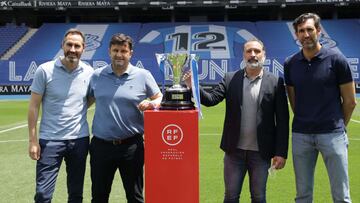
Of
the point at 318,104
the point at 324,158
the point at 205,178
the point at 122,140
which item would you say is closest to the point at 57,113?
the point at 122,140

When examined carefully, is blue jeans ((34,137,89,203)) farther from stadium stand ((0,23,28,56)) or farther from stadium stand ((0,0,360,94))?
stadium stand ((0,23,28,56))

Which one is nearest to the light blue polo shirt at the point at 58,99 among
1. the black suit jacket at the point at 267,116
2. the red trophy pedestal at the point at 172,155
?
the red trophy pedestal at the point at 172,155

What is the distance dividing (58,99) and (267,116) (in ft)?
6.04

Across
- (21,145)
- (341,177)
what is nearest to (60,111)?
(341,177)

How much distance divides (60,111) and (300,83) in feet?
6.94

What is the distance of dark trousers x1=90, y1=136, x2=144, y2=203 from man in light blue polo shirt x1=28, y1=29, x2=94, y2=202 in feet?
0.59

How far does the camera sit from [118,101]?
171 inches

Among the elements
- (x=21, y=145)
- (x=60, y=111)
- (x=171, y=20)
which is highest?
(x=171, y=20)

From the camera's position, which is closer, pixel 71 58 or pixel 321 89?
pixel 321 89

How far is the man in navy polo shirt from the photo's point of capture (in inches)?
163

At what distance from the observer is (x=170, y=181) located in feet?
13.4

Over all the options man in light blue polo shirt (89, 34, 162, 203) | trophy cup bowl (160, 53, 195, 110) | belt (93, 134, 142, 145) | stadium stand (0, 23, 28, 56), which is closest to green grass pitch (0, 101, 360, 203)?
man in light blue polo shirt (89, 34, 162, 203)

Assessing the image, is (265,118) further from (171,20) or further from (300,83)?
(171,20)

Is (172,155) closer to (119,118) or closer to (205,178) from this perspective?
(119,118)
